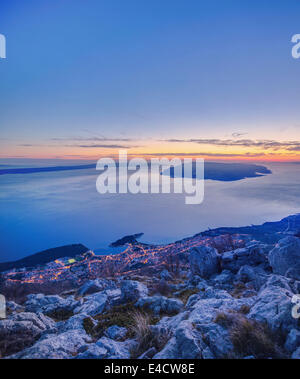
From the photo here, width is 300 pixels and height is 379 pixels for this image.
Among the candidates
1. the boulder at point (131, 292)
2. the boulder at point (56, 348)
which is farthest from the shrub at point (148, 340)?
the boulder at point (131, 292)

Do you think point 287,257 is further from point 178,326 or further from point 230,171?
point 230,171

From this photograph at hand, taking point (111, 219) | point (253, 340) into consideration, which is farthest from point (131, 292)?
point (111, 219)

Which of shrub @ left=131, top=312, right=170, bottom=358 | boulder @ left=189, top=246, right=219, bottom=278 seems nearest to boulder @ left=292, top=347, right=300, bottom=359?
shrub @ left=131, top=312, right=170, bottom=358

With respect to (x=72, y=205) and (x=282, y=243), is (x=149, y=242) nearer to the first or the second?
(x=72, y=205)

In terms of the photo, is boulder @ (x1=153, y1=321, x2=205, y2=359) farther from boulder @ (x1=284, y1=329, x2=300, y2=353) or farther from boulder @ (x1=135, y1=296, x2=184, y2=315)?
boulder @ (x1=135, y1=296, x2=184, y2=315)
